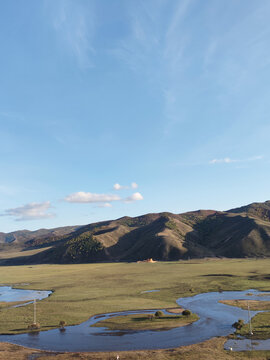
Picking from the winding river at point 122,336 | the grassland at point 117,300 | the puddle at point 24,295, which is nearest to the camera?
the winding river at point 122,336

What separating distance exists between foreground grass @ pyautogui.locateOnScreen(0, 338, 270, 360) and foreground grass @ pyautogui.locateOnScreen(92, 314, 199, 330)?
12.4 m

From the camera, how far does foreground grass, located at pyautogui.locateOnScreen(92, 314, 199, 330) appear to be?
57.7 metres

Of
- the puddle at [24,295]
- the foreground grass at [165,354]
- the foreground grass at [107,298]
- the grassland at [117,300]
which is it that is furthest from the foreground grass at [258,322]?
the puddle at [24,295]

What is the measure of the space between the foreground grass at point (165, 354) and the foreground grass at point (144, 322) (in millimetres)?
12449

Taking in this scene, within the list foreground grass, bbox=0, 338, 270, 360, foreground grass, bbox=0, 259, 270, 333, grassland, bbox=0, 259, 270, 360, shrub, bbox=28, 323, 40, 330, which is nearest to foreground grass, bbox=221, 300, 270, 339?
grassland, bbox=0, 259, 270, 360

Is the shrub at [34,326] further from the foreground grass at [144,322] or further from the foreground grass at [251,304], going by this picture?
the foreground grass at [251,304]

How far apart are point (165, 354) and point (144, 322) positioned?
18.0m

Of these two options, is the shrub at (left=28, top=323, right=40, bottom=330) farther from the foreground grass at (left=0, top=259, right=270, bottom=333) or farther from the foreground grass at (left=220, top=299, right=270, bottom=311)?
the foreground grass at (left=220, top=299, right=270, bottom=311)

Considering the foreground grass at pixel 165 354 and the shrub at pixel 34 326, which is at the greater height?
the shrub at pixel 34 326

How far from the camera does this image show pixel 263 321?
5800cm

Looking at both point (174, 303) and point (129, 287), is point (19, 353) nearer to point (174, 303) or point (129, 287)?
point (174, 303)

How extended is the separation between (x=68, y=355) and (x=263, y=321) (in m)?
36.9

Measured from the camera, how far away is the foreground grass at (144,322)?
5774 centimetres

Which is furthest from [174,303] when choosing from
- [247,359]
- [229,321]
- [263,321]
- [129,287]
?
[247,359]
